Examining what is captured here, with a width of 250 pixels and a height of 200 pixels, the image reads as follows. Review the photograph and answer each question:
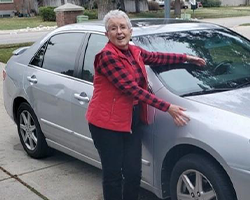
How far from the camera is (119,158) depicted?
3510mm

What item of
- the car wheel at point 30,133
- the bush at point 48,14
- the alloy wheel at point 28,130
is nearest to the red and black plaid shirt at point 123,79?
the car wheel at point 30,133

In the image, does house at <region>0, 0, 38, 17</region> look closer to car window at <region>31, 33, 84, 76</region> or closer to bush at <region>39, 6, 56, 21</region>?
bush at <region>39, 6, 56, 21</region>

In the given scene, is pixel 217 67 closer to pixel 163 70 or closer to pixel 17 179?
pixel 163 70

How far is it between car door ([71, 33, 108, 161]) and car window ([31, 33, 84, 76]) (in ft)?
0.64

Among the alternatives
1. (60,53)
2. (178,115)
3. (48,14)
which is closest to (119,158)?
(178,115)

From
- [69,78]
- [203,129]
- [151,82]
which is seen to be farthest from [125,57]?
[69,78]

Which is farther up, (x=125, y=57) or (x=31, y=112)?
(x=125, y=57)

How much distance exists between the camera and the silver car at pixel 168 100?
318 cm

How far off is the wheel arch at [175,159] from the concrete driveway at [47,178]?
59 centimetres

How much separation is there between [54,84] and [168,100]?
→ 1.58 m

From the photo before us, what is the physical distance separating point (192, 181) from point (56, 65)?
2.13 meters

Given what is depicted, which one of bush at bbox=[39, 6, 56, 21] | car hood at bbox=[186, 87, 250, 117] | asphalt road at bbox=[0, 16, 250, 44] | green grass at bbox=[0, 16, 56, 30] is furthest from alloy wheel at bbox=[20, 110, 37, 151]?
bush at bbox=[39, 6, 56, 21]

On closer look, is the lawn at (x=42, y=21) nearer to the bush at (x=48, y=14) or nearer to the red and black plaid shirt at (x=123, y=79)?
Result: the bush at (x=48, y=14)

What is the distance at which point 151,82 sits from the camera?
376 centimetres
